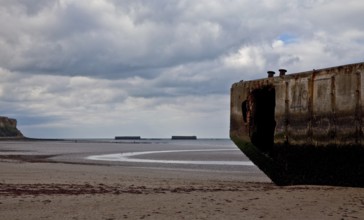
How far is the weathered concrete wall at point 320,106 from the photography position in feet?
34.5

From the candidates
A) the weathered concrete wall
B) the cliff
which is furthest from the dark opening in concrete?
the cliff

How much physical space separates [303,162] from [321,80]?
7.31 feet

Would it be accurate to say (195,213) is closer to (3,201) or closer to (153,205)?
(153,205)

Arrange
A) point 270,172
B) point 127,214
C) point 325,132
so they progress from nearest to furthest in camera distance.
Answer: point 127,214 → point 325,132 → point 270,172

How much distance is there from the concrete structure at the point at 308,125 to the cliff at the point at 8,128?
501 feet

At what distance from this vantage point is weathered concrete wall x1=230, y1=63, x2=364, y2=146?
10.5 m

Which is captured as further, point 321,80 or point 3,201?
point 321,80

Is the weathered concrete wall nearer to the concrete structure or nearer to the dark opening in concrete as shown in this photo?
the concrete structure

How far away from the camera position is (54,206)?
7.84 metres

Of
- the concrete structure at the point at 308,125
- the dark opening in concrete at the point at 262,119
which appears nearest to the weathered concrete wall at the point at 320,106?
the concrete structure at the point at 308,125

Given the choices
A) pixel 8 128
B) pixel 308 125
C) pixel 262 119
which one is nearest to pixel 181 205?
pixel 308 125

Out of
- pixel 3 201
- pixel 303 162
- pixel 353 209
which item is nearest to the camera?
pixel 353 209

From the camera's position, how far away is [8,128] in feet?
533

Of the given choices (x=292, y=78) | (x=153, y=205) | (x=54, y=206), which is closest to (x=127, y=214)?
(x=153, y=205)
